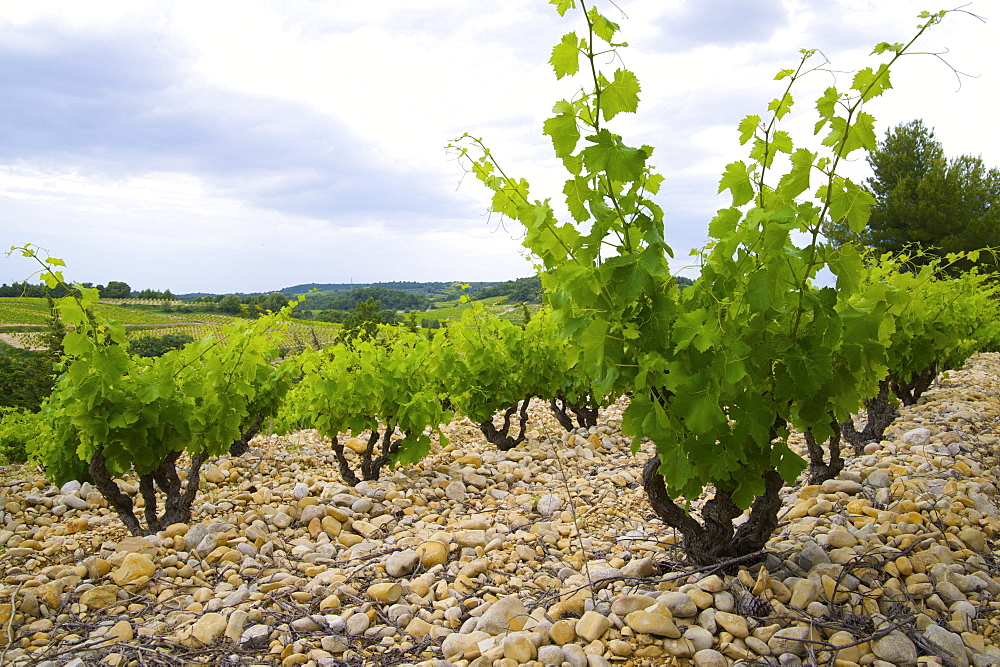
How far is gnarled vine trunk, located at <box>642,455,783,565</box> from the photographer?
9.05 feet

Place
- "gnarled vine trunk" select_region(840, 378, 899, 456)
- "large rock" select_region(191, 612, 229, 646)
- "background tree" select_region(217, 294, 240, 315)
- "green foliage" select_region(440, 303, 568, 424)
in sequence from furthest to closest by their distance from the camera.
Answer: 1. "green foliage" select_region(440, 303, 568, 424)
2. "gnarled vine trunk" select_region(840, 378, 899, 456)
3. "background tree" select_region(217, 294, 240, 315)
4. "large rock" select_region(191, 612, 229, 646)

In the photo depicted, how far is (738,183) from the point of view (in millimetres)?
2387

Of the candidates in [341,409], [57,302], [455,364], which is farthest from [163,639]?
[455,364]

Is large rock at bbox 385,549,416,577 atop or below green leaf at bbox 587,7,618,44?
below

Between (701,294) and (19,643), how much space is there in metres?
3.27

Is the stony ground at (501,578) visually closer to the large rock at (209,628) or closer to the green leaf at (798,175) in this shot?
the large rock at (209,628)

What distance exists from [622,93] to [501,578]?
2303 mm

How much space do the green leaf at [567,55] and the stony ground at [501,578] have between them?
202cm

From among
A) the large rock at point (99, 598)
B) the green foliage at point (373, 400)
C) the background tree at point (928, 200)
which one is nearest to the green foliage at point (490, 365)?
the green foliage at point (373, 400)

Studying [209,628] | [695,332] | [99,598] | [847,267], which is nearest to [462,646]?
[209,628]

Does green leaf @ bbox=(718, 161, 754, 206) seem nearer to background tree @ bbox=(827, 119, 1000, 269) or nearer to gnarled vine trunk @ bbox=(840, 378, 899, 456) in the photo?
gnarled vine trunk @ bbox=(840, 378, 899, 456)

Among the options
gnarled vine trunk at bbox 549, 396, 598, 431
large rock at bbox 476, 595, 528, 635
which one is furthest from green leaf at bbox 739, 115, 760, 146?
gnarled vine trunk at bbox 549, 396, 598, 431

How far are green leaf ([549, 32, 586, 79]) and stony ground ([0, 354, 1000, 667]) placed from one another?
2.02 metres

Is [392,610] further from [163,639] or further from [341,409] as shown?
[341,409]
